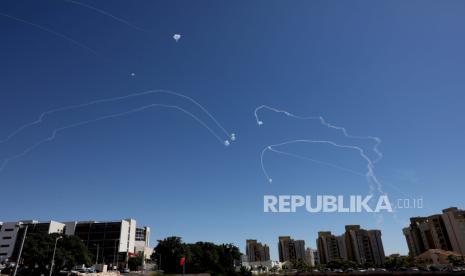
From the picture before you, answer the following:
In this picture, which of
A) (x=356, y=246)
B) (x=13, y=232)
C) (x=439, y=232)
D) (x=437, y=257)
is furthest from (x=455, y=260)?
(x=13, y=232)

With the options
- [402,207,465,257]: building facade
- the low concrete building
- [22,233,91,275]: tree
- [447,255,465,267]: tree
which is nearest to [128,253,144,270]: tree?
[22,233,91,275]: tree

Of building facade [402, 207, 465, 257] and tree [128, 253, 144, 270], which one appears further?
building facade [402, 207, 465, 257]

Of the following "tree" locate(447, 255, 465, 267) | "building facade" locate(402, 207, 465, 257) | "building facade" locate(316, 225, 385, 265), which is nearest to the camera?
"tree" locate(447, 255, 465, 267)

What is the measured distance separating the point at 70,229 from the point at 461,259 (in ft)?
465

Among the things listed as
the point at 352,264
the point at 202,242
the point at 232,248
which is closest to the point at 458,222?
the point at 352,264

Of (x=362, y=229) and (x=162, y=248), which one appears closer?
(x=162, y=248)

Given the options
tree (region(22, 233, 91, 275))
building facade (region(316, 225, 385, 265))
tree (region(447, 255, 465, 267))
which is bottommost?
tree (region(447, 255, 465, 267))

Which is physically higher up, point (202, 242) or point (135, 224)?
point (135, 224)

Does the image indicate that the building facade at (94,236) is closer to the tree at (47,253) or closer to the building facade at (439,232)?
the tree at (47,253)

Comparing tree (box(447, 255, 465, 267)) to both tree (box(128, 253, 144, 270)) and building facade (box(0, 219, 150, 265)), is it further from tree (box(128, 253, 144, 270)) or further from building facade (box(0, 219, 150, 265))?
Answer: building facade (box(0, 219, 150, 265))

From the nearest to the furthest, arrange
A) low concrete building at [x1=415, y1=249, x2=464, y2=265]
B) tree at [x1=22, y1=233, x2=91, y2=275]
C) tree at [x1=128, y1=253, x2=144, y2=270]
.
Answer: tree at [x1=22, y1=233, x2=91, y2=275]
low concrete building at [x1=415, y1=249, x2=464, y2=265]
tree at [x1=128, y1=253, x2=144, y2=270]

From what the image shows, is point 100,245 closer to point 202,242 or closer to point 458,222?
point 202,242

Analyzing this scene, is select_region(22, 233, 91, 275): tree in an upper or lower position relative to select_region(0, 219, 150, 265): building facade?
lower

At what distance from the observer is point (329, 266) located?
461ft
